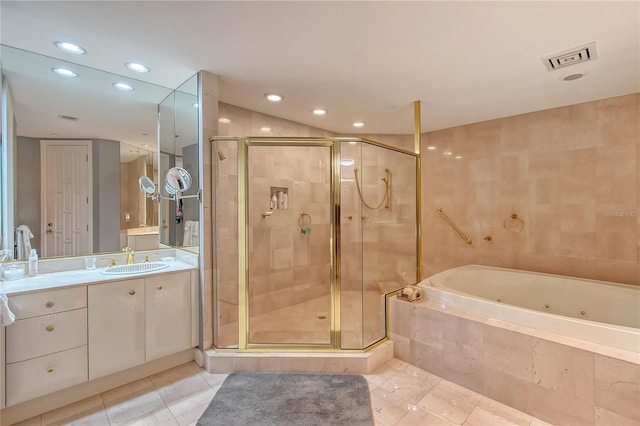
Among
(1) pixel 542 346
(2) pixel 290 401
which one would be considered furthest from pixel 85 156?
(1) pixel 542 346

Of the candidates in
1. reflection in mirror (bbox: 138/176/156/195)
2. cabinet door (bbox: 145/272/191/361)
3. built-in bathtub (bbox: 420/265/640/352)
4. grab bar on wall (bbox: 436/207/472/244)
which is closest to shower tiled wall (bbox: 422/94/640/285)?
grab bar on wall (bbox: 436/207/472/244)

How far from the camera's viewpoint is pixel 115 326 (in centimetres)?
200

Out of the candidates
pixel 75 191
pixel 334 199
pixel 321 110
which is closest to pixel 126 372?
pixel 75 191

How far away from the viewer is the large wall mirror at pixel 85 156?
6.83 ft

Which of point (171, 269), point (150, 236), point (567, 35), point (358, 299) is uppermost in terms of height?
point (567, 35)

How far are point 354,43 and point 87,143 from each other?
7.52 ft

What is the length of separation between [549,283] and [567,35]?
231cm

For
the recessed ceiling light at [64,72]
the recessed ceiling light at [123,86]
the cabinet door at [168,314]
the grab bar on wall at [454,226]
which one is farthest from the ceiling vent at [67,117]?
the grab bar on wall at [454,226]

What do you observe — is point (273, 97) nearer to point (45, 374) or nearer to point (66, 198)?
point (66, 198)

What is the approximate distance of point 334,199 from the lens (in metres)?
2.54

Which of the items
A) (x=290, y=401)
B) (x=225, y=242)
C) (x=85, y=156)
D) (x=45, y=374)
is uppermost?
(x=85, y=156)

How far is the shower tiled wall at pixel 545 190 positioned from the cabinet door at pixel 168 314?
10.8 feet

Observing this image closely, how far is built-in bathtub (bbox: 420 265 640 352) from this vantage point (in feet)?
5.68

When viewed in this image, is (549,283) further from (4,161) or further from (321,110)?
(4,161)
